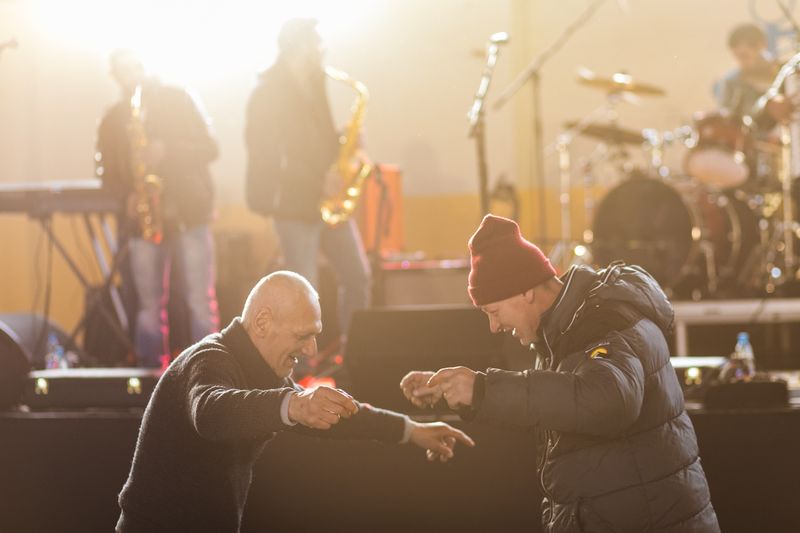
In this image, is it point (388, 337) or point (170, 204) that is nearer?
point (388, 337)

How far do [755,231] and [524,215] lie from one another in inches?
132

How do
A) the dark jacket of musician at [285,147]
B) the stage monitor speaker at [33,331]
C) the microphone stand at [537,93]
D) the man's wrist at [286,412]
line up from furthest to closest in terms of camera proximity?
the stage monitor speaker at [33,331] < the microphone stand at [537,93] < the dark jacket of musician at [285,147] < the man's wrist at [286,412]

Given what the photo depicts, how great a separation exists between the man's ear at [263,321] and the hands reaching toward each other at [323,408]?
0.54 meters

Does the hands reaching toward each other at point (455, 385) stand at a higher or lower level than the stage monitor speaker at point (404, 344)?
higher

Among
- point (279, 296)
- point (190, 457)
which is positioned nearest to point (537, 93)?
point (279, 296)

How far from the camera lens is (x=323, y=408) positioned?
272cm

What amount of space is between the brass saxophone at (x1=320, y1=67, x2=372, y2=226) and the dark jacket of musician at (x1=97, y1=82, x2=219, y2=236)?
732 millimetres

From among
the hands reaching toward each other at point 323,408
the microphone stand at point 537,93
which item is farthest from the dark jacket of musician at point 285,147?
the hands reaching toward each other at point 323,408

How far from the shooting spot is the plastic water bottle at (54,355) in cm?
643

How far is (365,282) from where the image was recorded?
20.2 feet

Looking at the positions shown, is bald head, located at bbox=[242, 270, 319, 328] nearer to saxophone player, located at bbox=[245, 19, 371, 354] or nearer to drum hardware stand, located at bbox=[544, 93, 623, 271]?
saxophone player, located at bbox=[245, 19, 371, 354]

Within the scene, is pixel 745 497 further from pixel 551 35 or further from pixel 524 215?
pixel 551 35

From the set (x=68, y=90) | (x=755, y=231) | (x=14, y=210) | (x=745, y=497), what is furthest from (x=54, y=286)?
(x=745, y=497)

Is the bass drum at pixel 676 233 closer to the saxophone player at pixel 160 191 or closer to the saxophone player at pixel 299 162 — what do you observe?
the saxophone player at pixel 299 162
